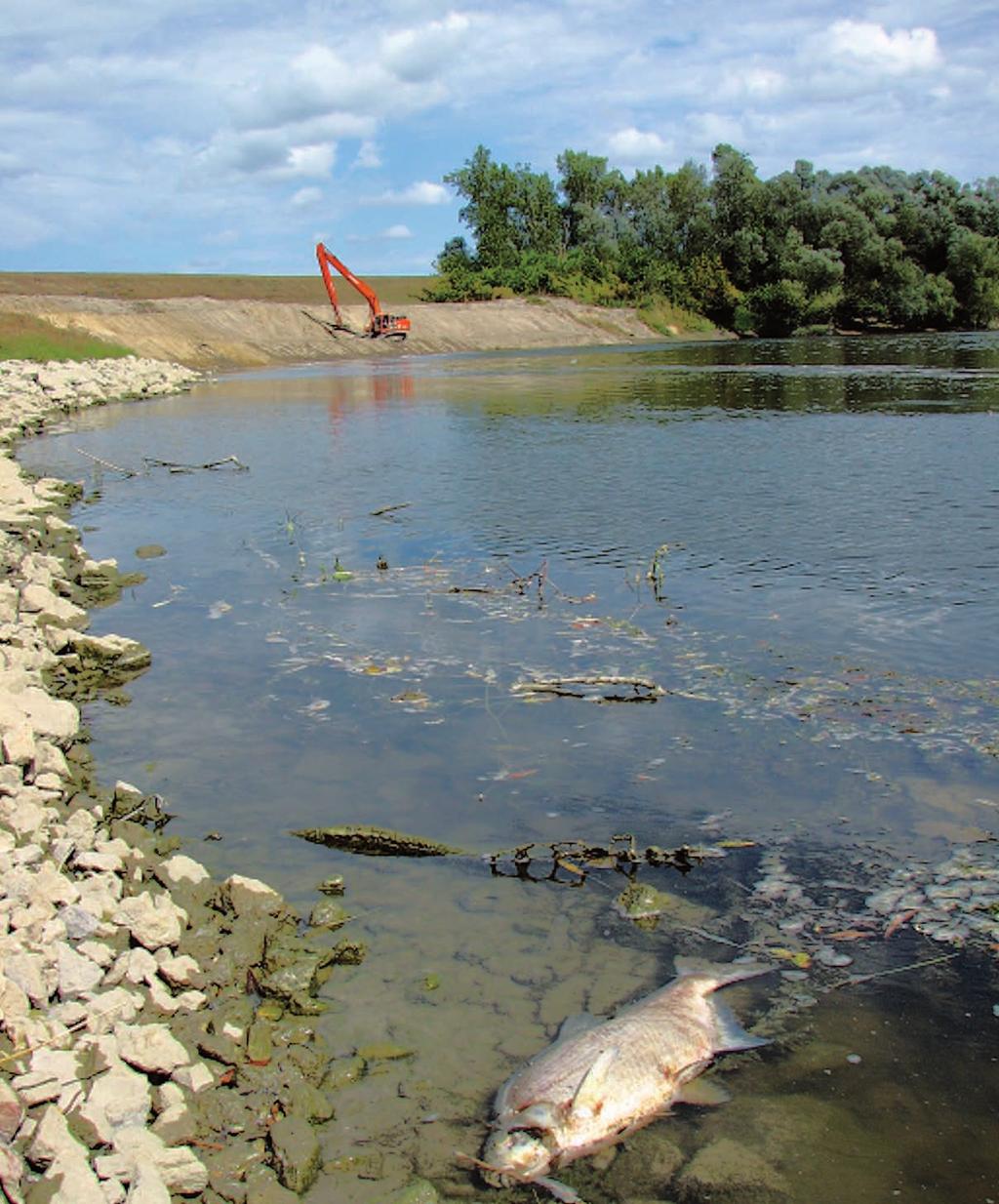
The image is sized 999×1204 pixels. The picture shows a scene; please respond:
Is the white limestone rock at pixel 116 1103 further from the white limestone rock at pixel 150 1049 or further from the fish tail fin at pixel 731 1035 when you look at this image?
the fish tail fin at pixel 731 1035

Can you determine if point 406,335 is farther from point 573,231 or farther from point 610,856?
point 610,856

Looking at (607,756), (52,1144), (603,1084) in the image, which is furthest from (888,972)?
(52,1144)

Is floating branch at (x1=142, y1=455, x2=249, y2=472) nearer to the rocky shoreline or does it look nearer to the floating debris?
the rocky shoreline

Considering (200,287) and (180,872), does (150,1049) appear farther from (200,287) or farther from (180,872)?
(200,287)

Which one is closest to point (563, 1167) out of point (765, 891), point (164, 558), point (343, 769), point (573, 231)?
point (765, 891)

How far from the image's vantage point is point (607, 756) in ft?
27.5

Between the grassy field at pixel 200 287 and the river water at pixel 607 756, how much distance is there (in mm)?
64526

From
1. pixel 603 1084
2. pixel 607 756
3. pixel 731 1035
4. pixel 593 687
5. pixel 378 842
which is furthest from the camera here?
pixel 593 687

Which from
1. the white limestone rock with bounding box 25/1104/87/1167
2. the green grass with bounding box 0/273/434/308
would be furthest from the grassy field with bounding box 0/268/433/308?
the white limestone rock with bounding box 25/1104/87/1167

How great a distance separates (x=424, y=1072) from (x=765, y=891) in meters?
2.41

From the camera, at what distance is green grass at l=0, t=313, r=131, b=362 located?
153 ft

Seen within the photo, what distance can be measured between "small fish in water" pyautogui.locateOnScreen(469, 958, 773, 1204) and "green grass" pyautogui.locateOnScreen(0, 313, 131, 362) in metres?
46.3

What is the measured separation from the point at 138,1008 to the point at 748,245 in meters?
94.9

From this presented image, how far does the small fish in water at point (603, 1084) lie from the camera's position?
4453mm
